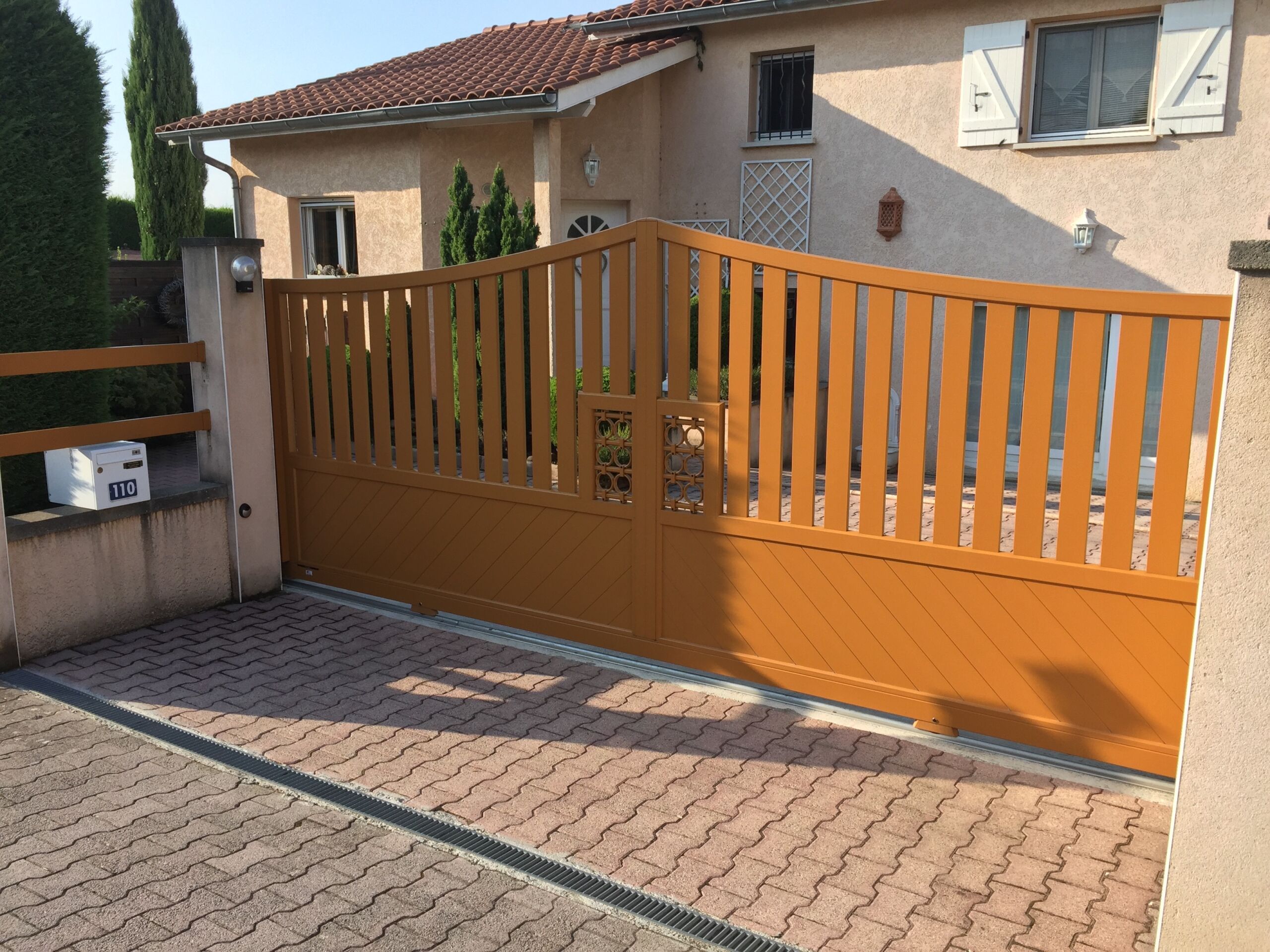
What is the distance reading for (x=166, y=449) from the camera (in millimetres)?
13102

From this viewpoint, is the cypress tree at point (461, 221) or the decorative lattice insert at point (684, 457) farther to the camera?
the cypress tree at point (461, 221)

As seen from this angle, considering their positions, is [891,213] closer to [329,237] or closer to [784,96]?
[784,96]

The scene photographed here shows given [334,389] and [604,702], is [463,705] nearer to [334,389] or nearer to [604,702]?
[604,702]

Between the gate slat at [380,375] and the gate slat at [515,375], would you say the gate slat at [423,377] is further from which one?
the gate slat at [515,375]

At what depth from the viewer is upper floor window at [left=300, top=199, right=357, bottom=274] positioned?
1423 centimetres

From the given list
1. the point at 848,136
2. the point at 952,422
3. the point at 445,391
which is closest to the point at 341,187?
the point at 848,136

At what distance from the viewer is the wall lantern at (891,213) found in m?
11.3

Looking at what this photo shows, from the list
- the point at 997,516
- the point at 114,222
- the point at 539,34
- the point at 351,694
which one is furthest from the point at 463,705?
the point at 114,222

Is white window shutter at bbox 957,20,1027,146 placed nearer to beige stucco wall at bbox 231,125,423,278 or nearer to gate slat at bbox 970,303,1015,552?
beige stucco wall at bbox 231,125,423,278

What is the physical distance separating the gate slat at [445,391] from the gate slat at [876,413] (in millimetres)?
2601

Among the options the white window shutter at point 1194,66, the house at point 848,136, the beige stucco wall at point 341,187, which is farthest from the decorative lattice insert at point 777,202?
the beige stucco wall at point 341,187

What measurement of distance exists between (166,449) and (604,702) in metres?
9.58

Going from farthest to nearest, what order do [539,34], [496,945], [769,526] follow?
[539,34] < [769,526] < [496,945]

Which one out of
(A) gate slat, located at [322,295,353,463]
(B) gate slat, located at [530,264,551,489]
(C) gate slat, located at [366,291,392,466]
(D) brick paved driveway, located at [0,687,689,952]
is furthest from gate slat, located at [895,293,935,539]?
(A) gate slat, located at [322,295,353,463]
